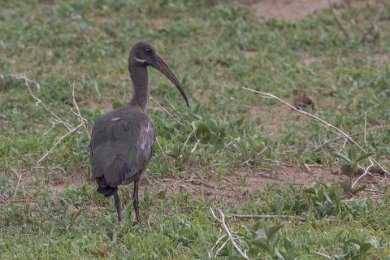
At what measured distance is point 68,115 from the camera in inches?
371

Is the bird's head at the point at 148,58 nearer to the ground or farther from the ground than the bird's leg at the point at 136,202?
farther from the ground

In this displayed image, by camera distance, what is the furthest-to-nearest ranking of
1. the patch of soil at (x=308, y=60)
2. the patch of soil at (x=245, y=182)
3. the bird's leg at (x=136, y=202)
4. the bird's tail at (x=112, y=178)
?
the patch of soil at (x=308, y=60), the patch of soil at (x=245, y=182), the bird's leg at (x=136, y=202), the bird's tail at (x=112, y=178)

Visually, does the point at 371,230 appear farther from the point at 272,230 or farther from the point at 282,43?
the point at 282,43

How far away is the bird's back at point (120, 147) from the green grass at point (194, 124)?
13.0 inches

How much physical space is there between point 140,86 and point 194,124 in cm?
82

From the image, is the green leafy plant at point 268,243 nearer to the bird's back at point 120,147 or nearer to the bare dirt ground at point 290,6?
the bird's back at point 120,147

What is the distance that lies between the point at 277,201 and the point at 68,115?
9.30 feet

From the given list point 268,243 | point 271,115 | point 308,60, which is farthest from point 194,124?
point 308,60

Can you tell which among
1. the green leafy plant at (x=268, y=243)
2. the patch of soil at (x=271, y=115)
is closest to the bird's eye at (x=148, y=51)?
the patch of soil at (x=271, y=115)

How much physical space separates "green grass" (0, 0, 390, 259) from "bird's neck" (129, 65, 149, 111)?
518 millimetres

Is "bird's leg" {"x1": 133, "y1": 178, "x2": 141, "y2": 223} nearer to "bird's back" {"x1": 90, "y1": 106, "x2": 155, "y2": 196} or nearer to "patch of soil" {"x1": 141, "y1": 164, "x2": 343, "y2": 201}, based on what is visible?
"bird's back" {"x1": 90, "y1": 106, "x2": 155, "y2": 196}

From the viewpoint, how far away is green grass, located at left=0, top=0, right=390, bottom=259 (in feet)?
21.5

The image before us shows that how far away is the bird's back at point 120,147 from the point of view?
259 inches

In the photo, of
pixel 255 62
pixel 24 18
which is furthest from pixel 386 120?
pixel 24 18
